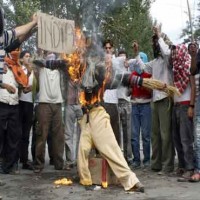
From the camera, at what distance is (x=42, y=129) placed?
8.30m

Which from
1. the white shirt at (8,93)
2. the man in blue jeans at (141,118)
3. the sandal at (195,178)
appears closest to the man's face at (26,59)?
the white shirt at (8,93)

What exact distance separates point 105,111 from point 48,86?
1497 millimetres

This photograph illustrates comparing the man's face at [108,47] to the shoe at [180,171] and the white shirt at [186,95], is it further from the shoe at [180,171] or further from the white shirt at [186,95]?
the shoe at [180,171]

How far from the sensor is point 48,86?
27.3 ft

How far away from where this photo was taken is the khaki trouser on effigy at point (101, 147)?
6.73 meters

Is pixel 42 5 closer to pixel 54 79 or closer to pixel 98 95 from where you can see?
pixel 54 79

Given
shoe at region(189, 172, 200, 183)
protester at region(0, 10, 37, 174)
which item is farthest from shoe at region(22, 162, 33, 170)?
shoe at region(189, 172, 200, 183)

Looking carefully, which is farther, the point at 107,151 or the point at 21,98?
the point at 21,98

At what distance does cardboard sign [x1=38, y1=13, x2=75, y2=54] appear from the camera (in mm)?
6527


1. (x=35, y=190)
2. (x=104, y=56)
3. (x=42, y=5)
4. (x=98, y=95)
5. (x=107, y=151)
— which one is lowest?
(x=35, y=190)

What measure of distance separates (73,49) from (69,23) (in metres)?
0.37

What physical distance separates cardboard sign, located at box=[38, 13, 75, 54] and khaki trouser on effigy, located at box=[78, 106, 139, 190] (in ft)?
3.37

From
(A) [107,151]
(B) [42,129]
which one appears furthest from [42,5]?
(A) [107,151]

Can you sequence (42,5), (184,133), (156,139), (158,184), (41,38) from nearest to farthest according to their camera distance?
1. (41,38)
2. (158,184)
3. (184,133)
4. (156,139)
5. (42,5)
